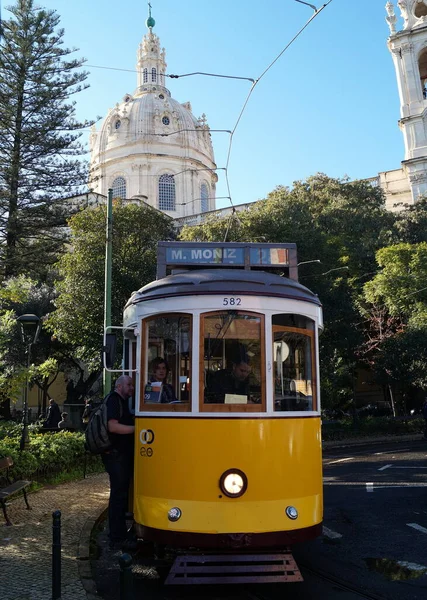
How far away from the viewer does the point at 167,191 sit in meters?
61.5

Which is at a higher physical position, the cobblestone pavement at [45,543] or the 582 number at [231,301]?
the 582 number at [231,301]

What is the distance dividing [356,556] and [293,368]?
8.26 feet

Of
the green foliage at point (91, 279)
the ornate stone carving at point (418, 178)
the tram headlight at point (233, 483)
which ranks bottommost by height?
the tram headlight at point (233, 483)

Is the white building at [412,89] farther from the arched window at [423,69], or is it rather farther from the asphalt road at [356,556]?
the asphalt road at [356,556]

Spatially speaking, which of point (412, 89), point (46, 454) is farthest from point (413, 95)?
point (46, 454)

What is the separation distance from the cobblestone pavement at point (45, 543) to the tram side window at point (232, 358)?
7.25 feet

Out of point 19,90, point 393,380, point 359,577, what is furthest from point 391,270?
point 359,577

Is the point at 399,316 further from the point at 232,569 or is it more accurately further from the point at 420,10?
the point at 420,10

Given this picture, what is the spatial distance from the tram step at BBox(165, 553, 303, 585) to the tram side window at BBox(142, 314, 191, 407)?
1.42 metres

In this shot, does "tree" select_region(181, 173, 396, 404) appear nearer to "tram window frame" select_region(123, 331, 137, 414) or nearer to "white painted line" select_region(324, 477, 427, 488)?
"white painted line" select_region(324, 477, 427, 488)

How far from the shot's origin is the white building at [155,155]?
60.6 metres

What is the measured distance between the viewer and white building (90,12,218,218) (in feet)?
199

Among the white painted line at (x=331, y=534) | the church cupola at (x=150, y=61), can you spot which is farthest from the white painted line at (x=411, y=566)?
the church cupola at (x=150, y=61)

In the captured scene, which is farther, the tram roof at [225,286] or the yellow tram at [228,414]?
the tram roof at [225,286]
